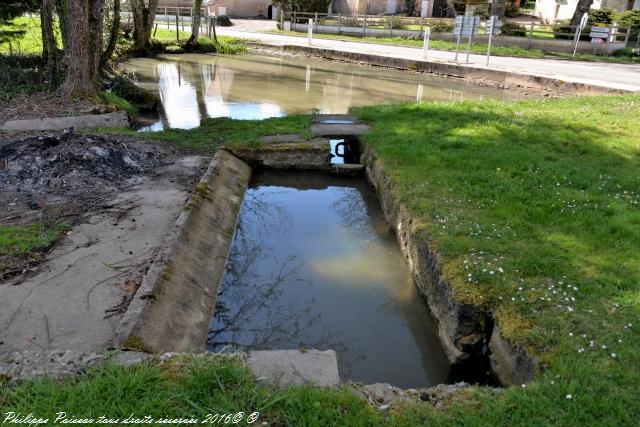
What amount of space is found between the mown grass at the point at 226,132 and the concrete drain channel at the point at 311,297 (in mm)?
1133

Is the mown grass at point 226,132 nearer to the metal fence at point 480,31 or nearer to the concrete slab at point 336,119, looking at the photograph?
the concrete slab at point 336,119

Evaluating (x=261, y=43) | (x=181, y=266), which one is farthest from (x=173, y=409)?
(x=261, y=43)

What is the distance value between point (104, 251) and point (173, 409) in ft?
9.23

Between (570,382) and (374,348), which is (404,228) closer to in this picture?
(374,348)

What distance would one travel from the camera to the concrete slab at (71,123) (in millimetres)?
9734

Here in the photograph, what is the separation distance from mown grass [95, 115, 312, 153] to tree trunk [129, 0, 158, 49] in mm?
16017

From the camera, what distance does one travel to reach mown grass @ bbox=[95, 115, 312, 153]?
380 inches

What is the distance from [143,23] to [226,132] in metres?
18.0

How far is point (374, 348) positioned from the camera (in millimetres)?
4855

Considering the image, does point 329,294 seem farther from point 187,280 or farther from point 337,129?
point 337,129

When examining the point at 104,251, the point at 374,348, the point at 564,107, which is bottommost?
the point at 374,348

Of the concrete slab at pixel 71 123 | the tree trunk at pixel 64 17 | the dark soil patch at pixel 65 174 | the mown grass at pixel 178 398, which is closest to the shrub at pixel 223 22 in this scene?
the tree trunk at pixel 64 17

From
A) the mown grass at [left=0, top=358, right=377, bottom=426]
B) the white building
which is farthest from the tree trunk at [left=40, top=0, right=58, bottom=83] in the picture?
the white building

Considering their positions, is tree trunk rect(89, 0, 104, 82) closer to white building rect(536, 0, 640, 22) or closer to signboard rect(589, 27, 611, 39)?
signboard rect(589, 27, 611, 39)
